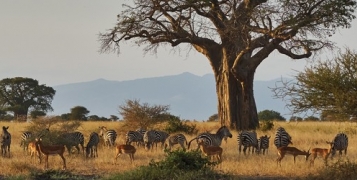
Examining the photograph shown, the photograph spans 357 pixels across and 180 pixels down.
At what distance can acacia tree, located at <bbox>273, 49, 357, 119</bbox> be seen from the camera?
47.2ft

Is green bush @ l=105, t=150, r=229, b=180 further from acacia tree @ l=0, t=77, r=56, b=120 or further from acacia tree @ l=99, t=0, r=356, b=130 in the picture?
acacia tree @ l=0, t=77, r=56, b=120

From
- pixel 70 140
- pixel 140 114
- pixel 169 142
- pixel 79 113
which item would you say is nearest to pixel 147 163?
pixel 169 142

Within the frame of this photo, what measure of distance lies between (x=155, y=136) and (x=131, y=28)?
25.6ft

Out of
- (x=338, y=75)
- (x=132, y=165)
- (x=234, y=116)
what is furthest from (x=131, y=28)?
(x=338, y=75)

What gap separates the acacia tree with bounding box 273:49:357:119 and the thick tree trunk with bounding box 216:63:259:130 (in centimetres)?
1482

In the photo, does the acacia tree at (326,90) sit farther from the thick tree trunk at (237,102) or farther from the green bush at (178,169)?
the thick tree trunk at (237,102)

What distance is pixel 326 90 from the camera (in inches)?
577

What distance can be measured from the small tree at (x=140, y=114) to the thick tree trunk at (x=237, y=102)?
12.4ft

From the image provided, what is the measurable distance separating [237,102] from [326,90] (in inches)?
629

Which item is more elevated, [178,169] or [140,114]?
[140,114]

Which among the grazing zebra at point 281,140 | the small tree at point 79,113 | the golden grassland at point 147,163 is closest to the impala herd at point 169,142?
the grazing zebra at point 281,140

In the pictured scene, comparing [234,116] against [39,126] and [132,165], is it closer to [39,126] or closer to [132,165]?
[39,126]

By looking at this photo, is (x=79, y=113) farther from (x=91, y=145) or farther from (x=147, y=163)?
(x=147, y=163)

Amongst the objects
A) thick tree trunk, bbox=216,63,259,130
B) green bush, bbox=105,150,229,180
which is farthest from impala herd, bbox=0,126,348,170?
thick tree trunk, bbox=216,63,259,130
